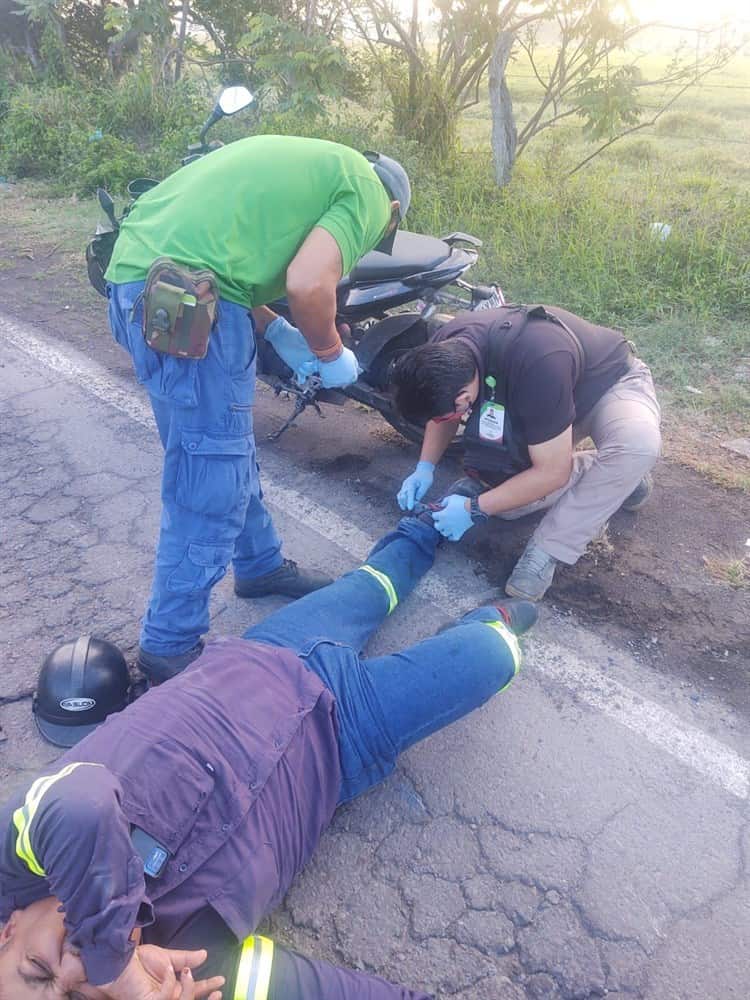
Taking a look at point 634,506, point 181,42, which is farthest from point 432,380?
point 181,42

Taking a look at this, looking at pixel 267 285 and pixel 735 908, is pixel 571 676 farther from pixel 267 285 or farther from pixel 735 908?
pixel 267 285

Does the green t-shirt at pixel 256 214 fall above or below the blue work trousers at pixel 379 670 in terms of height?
above

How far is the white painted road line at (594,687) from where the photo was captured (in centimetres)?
207

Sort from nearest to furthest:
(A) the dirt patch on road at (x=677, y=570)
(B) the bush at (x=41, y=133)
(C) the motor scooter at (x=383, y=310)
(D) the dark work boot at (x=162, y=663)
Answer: (D) the dark work boot at (x=162, y=663)
(A) the dirt patch on road at (x=677, y=570)
(C) the motor scooter at (x=383, y=310)
(B) the bush at (x=41, y=133)

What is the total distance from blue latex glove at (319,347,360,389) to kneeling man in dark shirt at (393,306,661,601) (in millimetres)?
153

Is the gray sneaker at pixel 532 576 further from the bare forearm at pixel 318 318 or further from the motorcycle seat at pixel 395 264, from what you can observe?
the motorcycle seat at pixel 395 264

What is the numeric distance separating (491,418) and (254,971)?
175cm

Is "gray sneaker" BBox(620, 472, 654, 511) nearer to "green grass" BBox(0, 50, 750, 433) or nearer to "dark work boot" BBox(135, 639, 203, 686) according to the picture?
"green grass" BBox(0, 50, 750, 433)

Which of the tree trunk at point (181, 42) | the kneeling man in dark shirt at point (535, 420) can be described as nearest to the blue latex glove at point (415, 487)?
the kneeling man in dark shirt at point (535, 420)

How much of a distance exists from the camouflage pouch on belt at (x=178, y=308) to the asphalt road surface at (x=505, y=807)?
3.57 feet

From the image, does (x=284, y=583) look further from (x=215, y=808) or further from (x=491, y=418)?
(x=215, y=808)

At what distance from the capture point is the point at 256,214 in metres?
1.99

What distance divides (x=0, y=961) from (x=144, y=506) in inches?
81.2

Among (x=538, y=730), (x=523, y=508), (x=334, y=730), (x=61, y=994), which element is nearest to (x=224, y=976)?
(x=61, y=994)
